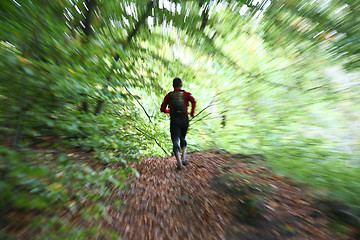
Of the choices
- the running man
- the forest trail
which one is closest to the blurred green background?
the forest trail

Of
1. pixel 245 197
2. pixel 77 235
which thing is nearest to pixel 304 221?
pixel 245 197

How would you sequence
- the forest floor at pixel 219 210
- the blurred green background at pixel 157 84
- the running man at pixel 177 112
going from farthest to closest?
the running man at pixel 177 112, the forest floor at pixel 219 210, the blurred green background at pixel 157 84

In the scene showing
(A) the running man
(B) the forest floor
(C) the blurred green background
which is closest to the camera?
(C) the blurred green background

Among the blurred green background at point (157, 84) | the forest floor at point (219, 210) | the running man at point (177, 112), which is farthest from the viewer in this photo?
the running man at point (177, 112)

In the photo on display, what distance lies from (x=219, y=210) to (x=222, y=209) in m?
0.05

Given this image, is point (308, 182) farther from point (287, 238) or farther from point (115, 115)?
point (115, 115)

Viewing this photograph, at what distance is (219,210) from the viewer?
216 cm

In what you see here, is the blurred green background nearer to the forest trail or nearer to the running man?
the forest trail

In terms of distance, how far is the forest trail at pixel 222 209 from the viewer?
5.62 ft

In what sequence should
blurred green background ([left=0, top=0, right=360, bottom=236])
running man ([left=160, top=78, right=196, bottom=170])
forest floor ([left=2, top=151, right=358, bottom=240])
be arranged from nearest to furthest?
blurred green background ([left=0, top=0, right=360, bottom=236]) < forest floor ([left=2, top=151, right=358, bottom=240]) < running man ([left=160, top=78, right=196, bottom=170])

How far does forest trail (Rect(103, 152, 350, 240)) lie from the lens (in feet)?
5.62

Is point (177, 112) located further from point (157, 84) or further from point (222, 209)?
point (222, 209)

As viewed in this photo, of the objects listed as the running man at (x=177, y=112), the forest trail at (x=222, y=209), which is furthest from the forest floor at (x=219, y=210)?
the running man at (x=177, y=112)

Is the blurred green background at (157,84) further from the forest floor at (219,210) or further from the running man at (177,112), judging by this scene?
the running man at (177,112)
